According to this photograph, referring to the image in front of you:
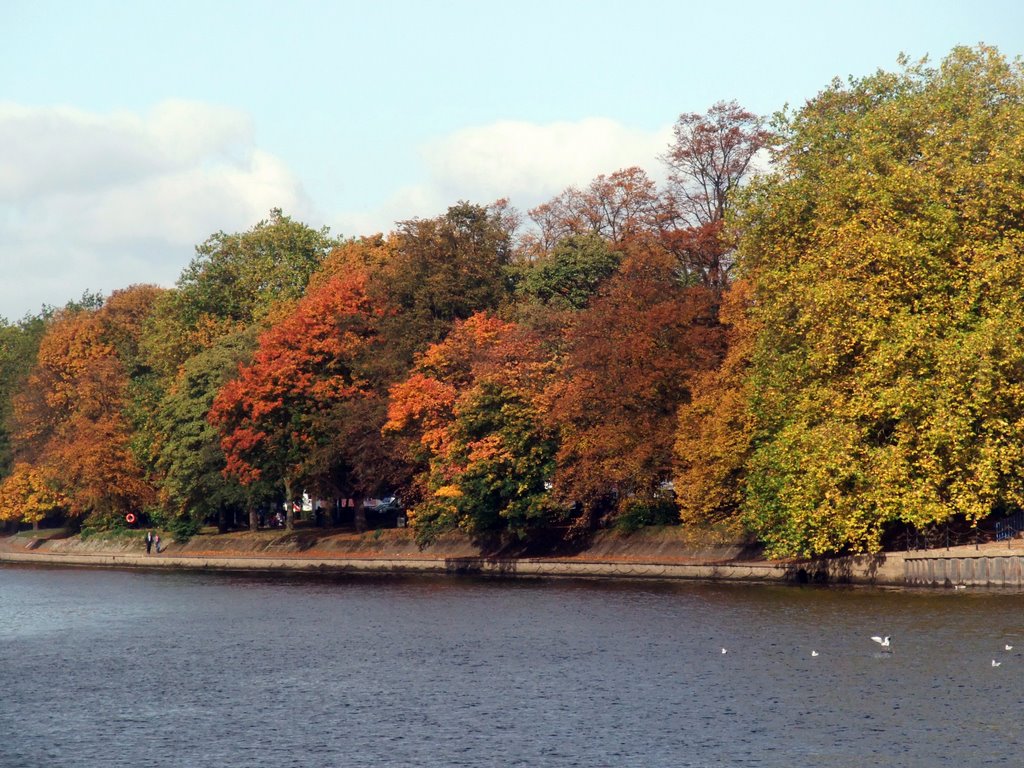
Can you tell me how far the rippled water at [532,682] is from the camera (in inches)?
1362

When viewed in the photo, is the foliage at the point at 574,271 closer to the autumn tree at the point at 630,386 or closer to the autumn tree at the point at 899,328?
the autumn tree at the point at 630,386

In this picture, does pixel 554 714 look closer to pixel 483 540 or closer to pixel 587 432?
pixel 587 432

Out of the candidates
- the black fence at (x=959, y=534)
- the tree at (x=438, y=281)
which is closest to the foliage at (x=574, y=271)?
the tree at (x=438, y=281)

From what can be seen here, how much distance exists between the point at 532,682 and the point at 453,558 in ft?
151

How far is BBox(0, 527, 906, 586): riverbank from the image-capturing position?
69812 mm

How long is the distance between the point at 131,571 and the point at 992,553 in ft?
212

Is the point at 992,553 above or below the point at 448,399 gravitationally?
below

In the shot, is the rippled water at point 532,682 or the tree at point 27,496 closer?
the rippled water at point 532,682

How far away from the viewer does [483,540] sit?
299 ft

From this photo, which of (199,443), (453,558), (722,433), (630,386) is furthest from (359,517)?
(722,433)

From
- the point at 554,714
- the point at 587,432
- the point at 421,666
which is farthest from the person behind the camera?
the point at 587,432

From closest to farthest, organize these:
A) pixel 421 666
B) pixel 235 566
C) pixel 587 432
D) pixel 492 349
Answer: pixel 421 666 → pixel 587 432 → pixel 492 349 → pixel 235 566

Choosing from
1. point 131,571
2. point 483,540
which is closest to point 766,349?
point 483,540

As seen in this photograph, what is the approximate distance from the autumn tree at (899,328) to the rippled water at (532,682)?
4.54 metres
